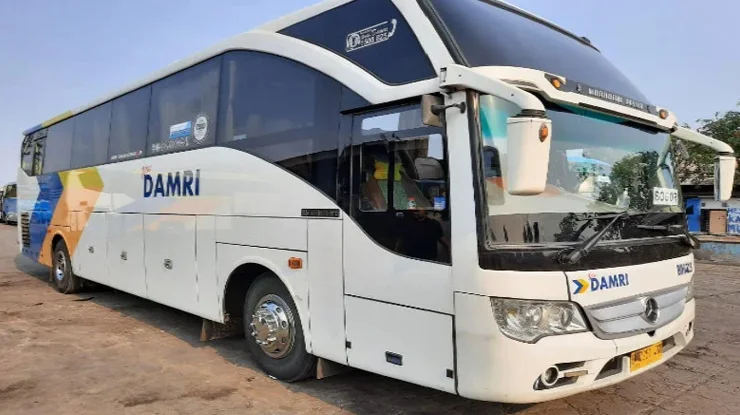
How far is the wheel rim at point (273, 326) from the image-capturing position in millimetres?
4832

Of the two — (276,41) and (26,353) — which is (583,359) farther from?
(26,353)

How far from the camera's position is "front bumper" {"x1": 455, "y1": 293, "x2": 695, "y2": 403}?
3207mm

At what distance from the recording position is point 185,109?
6.40 m

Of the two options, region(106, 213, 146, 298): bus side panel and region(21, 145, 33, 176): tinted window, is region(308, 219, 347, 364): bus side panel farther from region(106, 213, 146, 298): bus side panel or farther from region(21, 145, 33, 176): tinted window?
region(21, 145, 33, 176): tinted window

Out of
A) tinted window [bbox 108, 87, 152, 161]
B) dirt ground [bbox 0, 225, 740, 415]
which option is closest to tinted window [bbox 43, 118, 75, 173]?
tinted window [bbox 108, 87, 152, 161]

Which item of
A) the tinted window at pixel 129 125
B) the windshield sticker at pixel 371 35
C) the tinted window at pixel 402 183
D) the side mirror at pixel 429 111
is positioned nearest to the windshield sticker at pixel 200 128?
the tinted window at pixel 129 125

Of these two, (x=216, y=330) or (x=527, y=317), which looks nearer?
(x=527, y=317)

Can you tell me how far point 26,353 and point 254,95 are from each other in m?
3.85

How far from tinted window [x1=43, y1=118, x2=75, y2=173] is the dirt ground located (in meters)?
3.36

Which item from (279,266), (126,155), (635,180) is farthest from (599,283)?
(126,155)

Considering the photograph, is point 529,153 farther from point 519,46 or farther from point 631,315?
point 631,315

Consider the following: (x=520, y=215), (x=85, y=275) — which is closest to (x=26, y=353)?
(x=85, y=275)

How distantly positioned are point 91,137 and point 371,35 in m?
6.63

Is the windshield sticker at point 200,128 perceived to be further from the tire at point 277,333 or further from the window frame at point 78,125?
the window frame at point 78,125
